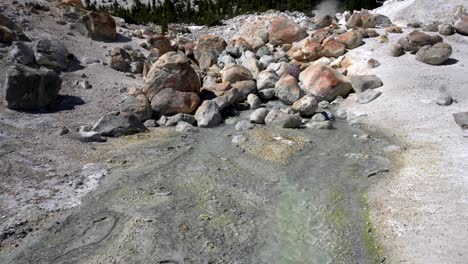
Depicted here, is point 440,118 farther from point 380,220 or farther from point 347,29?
point 347,29

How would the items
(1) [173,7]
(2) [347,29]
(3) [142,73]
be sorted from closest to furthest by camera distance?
(3) [142,73] → (2) [347,29] → (1) [173,7]

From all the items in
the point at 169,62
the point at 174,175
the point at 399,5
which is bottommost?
the point at 174,175

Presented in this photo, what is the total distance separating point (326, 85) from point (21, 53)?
40.9 feet

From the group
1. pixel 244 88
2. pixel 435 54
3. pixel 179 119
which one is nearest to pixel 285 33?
pixel 244 88

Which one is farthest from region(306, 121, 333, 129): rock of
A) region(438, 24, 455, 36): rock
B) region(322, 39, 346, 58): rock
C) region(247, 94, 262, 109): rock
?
region(438, 24, 455, 36): rock

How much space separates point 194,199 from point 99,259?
2.76 m

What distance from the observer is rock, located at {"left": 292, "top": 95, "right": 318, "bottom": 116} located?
52.2 feet

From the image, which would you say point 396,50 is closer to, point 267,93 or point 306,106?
point 306,106

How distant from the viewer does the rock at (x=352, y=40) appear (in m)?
21.1

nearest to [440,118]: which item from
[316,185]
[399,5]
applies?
→ [316,185]

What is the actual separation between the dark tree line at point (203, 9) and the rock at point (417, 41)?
17964 mm

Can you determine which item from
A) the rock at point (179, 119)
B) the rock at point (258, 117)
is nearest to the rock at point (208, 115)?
the rock at point (179, 119)

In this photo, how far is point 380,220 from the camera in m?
9.07

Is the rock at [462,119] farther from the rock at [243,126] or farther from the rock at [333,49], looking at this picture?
the rock at [333,49]
